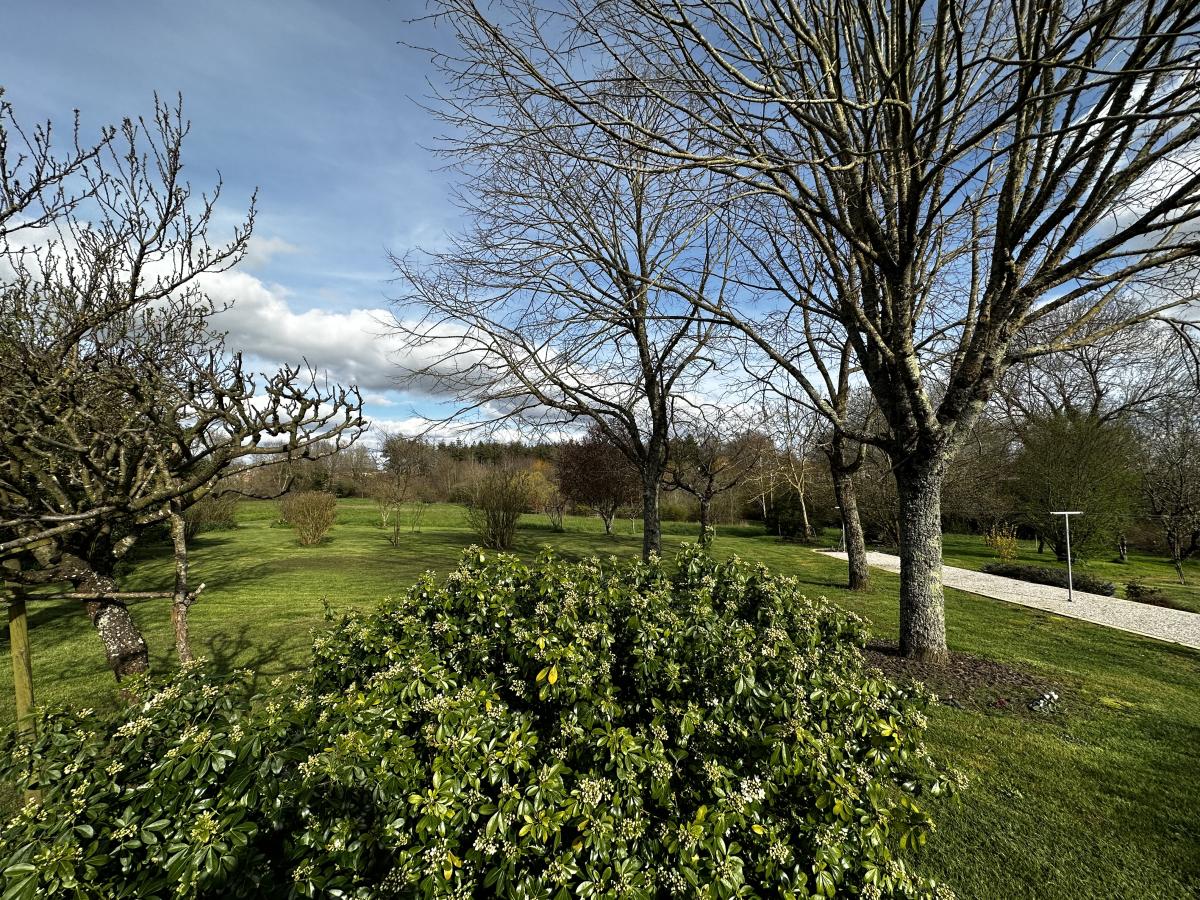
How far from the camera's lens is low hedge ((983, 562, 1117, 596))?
1145 cm

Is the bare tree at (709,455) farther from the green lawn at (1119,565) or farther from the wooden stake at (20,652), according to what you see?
the wooden stake at (20,652)

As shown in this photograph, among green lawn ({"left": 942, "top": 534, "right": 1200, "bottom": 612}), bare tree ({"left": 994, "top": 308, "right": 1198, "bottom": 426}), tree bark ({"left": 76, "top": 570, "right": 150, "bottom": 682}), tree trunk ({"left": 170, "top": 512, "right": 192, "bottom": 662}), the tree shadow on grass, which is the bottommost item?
green lawn ({"left": 942, "top": 534, "right": 1200, "bottom": 612})

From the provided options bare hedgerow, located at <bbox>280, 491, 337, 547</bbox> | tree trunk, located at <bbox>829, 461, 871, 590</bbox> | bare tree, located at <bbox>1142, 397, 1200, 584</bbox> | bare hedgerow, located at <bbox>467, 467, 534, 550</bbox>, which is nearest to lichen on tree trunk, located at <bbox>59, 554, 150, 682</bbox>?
tree trunk, located at <bbox>829, 461, 871, 590</bbox>

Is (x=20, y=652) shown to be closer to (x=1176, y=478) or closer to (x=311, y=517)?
(x=311, y=517)

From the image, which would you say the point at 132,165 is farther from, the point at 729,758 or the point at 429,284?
the point at 729,758

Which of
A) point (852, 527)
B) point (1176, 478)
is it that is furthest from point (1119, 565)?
point (852, 527)

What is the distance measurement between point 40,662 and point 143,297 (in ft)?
20.1

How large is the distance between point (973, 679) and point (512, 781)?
5.70 metres

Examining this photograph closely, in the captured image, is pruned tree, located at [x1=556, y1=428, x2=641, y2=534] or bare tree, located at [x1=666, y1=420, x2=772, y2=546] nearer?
bare tree, located at [x1=666, y1=420, x2=772, y2=546]

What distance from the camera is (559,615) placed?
2.65 m

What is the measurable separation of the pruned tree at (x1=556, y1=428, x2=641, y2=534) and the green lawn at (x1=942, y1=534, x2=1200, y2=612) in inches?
480

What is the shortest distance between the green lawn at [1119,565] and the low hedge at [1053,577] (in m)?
0.38

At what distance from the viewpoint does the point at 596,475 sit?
71.4 ft

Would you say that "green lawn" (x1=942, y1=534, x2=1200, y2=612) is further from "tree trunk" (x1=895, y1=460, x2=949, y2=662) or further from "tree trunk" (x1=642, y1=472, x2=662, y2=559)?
"tree trunk" (x1=642, y1=472, x2=662, y2=559)
